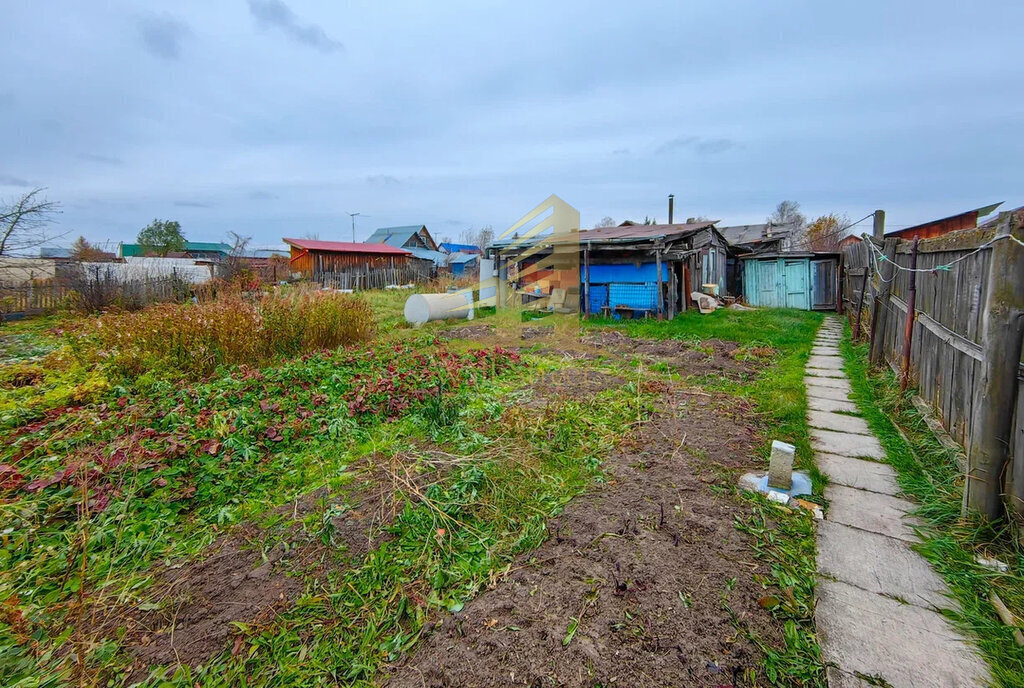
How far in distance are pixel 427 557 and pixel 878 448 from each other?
11.6 ft

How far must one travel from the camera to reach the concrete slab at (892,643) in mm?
1535

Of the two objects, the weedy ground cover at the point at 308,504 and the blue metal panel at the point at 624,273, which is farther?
the blue metal panel at the point at 624,273

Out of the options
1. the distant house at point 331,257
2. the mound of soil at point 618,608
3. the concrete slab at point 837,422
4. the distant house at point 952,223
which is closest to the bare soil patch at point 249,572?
the mound of soil at point 618,608

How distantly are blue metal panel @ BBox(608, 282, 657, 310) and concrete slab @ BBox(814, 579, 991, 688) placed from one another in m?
9.99

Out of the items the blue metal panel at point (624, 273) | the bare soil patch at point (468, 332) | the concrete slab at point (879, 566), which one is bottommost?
the concrete slab at point (879, 566)

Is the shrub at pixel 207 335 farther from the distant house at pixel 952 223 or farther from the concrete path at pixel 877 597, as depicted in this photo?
the distant house at pixel 952 223

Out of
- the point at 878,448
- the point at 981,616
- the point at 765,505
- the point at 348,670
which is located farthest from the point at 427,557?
the point at 878,448

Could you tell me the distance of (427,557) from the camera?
7.64 feet

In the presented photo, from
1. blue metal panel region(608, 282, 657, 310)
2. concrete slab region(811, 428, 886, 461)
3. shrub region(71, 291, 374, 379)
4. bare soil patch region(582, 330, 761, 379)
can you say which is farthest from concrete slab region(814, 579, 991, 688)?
blue metal panel region(608, 282, 657, 310)

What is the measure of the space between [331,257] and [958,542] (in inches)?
1045

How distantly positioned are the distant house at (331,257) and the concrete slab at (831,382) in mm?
23402

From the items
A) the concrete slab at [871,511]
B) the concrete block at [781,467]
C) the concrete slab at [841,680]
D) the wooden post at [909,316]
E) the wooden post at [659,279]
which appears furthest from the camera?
the wooden post at [659,279]

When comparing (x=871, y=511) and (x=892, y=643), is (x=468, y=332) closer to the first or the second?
(x=871, y=511)

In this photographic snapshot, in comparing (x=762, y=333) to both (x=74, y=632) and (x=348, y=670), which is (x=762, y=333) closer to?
(x=348, y=670)
